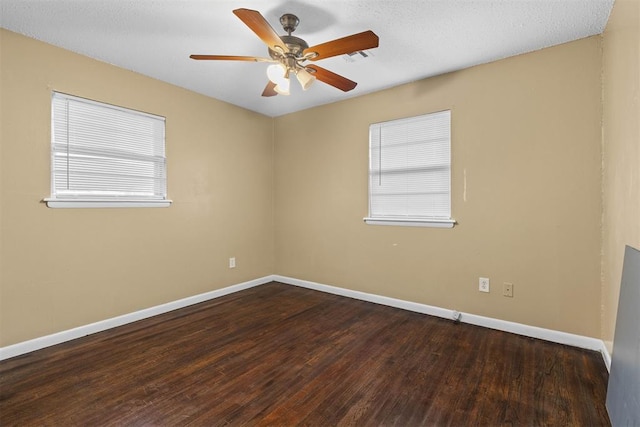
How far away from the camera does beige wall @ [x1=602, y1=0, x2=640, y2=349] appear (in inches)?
61.7

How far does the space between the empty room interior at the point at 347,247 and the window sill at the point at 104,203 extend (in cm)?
5

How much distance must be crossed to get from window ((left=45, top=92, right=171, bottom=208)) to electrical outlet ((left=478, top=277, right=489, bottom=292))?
3.20 meters

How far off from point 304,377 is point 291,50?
2.15m

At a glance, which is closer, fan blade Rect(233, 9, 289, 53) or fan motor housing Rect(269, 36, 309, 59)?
fan blade Rect(233, 9, 289, 53)

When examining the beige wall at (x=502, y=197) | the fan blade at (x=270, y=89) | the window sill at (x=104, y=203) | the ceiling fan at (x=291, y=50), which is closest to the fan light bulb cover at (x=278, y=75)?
the ceiling fan at (x=291, y=50)

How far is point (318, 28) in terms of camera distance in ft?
7.16

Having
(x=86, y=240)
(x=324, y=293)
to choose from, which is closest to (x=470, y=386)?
(x=324, y=293)

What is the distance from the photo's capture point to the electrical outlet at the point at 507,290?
2609mm

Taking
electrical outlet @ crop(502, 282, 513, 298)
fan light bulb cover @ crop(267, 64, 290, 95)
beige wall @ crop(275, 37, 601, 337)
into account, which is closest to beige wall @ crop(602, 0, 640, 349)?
beige wall @ crop(275, 37, 601, 337)

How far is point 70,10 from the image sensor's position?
2006mm

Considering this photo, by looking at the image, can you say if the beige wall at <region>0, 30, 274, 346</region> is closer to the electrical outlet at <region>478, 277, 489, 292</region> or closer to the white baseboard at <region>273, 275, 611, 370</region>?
the white baseboard at <region>273, 275, 611, 370</region>

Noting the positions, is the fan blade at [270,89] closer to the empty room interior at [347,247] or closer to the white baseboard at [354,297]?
the empty room interior at [347,247]

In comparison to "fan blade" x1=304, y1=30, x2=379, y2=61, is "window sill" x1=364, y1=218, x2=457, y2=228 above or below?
below

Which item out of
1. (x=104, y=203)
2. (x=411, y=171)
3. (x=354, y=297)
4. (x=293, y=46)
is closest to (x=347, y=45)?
(x=293, y=46)
